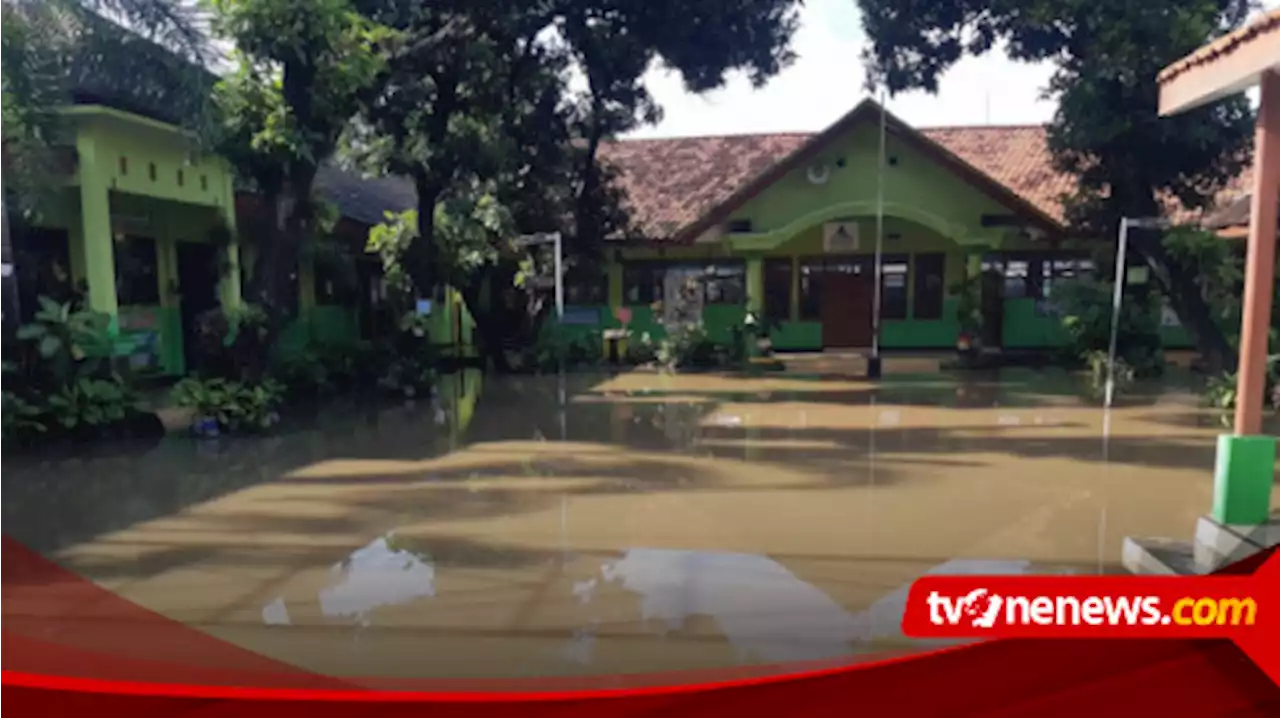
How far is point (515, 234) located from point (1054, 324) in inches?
410

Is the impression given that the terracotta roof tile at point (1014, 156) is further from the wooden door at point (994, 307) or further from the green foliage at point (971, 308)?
the green foliage at point (971, 308)

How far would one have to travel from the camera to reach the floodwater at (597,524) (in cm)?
394

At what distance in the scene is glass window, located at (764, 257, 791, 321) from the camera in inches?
717

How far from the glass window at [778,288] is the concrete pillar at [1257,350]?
→ 1426 cm

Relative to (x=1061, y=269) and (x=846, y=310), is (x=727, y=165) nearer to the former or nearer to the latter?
(x=846, y=310)

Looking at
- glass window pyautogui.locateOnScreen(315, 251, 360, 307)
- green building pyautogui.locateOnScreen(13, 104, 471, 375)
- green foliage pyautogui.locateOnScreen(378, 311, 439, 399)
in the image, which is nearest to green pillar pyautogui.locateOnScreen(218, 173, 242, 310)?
green building pyautogui.locateOnScreen(13, 104, 471, 375)

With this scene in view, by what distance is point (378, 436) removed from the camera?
8.98m

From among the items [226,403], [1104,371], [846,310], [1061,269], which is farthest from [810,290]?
[226,403]

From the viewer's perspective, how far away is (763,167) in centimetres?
1855

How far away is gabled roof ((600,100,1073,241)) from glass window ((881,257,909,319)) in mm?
2429

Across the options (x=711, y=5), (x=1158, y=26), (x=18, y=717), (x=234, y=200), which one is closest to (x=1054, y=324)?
(x=1158, y=26)

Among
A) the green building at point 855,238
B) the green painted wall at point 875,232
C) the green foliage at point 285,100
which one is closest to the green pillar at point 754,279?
the green building at point 855,238

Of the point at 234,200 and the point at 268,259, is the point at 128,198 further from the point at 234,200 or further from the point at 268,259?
the point at 268,259

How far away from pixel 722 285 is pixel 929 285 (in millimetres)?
4228
